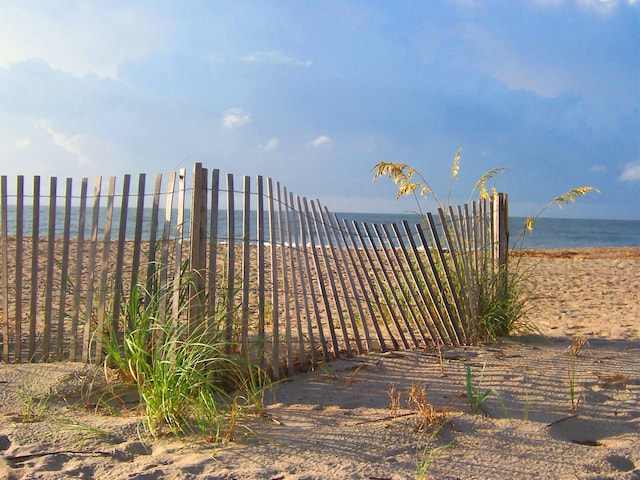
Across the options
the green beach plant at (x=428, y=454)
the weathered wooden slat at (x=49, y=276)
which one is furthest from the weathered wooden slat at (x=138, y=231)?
the green beach plant at (x=428, y=454)

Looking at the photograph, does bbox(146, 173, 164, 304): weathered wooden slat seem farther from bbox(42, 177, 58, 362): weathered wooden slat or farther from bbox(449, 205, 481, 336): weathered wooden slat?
bbox(449, 205, 481, 336): weathered wooden slat

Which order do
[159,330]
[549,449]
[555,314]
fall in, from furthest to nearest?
1. [555,314]
2. [159,330]
3. [549,449]

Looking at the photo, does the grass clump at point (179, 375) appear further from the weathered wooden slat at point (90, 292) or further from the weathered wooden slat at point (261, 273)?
the weathered wooden slat at point (90, 292)

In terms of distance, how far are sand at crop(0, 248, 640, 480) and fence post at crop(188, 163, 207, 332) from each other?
0.71 meters

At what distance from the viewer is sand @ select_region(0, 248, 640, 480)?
2.75 metres

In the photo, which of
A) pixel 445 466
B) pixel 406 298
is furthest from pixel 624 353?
pixel 445 466

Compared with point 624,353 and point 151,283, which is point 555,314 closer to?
point 624,353

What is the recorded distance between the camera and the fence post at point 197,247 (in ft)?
12.5

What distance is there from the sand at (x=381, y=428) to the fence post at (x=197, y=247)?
0.71 m

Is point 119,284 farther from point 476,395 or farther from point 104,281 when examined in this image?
Answer: point 476,395

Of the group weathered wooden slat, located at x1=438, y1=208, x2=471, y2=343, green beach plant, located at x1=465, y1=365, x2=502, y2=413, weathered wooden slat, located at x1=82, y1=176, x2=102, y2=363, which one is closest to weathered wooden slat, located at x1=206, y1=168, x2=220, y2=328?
weathered wooden slat, located at x1=82, y1=176, x2=102, y2=363

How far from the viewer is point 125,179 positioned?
170 inches

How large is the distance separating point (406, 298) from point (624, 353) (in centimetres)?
184

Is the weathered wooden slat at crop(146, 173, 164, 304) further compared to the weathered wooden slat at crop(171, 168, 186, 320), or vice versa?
the weathered wooden slat at crop(146, 173, 164, 304)
